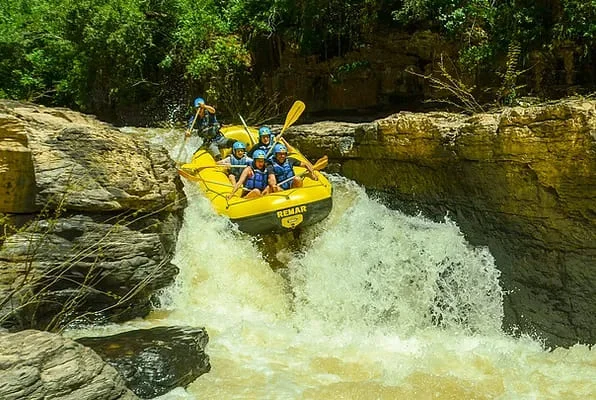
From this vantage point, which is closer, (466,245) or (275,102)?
(466,245)

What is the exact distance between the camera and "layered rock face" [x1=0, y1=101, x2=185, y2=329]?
4.07 m

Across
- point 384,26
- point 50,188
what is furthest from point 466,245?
point 384,26

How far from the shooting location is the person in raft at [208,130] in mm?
7637

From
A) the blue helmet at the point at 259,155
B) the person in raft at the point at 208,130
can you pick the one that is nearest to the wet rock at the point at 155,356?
the blue helmet at the point at 259,155

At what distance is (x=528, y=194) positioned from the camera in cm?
501

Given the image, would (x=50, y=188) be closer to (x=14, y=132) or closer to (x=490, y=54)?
(x=14, y=132)

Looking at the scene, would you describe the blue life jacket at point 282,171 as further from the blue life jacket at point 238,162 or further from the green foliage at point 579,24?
the green foliage at point 579,24

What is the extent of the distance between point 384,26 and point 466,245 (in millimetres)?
5354

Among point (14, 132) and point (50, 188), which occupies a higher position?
point (14, 132)

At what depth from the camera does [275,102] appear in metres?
11.1

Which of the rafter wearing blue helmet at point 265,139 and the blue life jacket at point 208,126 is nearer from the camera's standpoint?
the rafter wearing blue helmet at point 265,139

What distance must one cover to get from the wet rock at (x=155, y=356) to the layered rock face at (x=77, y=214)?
1.26ft

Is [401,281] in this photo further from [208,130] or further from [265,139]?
[208,130]

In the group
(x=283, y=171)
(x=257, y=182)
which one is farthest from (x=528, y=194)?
(x=257, y=182)
